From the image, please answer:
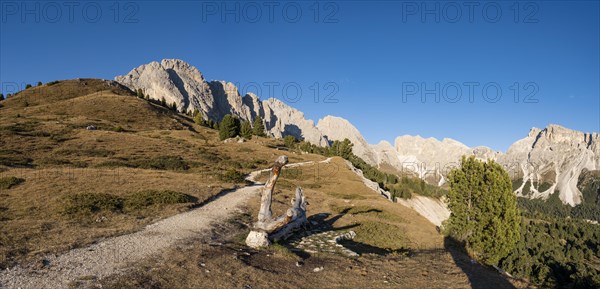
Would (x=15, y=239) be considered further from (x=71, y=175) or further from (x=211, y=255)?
(x=71, y=175)

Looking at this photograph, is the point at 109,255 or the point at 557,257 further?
the point at 557,257

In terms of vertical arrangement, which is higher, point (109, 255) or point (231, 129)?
point (231, 129)

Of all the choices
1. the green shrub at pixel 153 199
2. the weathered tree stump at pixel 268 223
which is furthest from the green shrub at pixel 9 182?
the weathered tree stump at pixel 268 223

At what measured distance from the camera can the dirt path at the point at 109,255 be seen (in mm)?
11617

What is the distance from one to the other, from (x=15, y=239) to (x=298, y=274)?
13.0 m

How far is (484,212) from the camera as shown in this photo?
108 feet

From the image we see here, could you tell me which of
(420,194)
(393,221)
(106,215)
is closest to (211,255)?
(106,215)

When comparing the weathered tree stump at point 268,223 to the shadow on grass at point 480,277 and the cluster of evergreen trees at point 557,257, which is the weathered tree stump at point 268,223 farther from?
the cluster of evergreen trees at point 557,257

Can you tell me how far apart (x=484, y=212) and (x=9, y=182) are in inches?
1701

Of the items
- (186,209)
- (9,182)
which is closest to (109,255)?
(186,209)

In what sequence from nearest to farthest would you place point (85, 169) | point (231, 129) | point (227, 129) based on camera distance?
point (85, 169), point (227, 129), point (231, 129)

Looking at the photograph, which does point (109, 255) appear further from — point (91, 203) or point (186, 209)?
point (186, 209)

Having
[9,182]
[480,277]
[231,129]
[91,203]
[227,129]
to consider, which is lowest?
[480,277]

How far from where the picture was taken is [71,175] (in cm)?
3453
